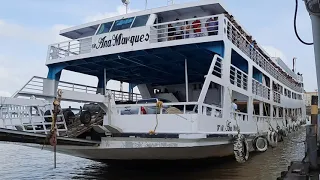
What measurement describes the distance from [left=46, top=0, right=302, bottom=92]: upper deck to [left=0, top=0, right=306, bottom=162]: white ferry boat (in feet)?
0.11

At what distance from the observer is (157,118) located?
7980mm

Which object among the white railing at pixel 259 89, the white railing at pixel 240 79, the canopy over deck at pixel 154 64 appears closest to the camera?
the canopy over deck at pixel 154 64

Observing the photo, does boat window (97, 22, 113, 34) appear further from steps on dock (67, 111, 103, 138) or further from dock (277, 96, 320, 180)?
dock (277, 96, 320, 180)

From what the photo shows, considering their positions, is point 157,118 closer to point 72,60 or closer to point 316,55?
point 316,55

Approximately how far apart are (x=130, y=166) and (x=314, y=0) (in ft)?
24.2

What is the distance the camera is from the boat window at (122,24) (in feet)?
37.0

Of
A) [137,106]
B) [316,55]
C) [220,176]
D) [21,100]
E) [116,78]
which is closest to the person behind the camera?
[316,55]

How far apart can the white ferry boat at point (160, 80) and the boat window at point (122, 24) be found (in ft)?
0.14

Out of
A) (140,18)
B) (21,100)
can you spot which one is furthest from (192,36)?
(21,100)

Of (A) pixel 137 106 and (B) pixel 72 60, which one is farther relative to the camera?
(B) pixel 72 60

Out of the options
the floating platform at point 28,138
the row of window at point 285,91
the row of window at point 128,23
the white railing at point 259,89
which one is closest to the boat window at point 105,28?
the row of window at point 128,23

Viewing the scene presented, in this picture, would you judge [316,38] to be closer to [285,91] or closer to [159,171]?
[159,171]

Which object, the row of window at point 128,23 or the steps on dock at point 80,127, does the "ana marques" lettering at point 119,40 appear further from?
the steps on dock at point 80,127

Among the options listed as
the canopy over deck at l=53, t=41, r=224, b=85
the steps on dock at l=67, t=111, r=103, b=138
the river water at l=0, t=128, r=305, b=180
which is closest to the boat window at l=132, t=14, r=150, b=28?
the canopy over deck at l=53, t=41, r=224, b=85
